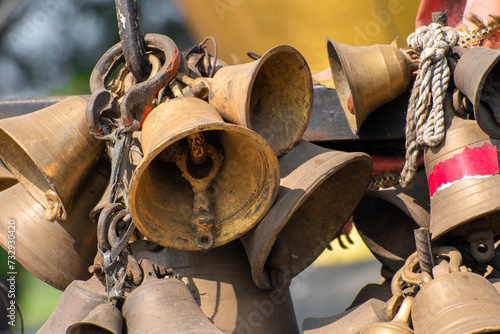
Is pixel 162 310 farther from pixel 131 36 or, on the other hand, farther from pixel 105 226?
pixel 131 36

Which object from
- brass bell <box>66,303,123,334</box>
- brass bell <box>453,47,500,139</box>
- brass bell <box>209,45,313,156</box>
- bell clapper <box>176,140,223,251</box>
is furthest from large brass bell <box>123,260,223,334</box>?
brass bell <box>453,47,500,139</box>

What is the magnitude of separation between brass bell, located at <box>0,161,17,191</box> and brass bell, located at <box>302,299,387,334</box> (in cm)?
106

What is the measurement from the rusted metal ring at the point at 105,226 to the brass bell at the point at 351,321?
56 cm

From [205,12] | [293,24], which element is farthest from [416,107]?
[205,12]

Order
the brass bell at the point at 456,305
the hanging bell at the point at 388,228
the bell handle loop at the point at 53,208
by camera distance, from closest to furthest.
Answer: the brass bell at the point at 456,305 < the bell handle loop at the point at 53,208 < the hanging bell at the point at 388,228

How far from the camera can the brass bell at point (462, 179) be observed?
149 centimetres

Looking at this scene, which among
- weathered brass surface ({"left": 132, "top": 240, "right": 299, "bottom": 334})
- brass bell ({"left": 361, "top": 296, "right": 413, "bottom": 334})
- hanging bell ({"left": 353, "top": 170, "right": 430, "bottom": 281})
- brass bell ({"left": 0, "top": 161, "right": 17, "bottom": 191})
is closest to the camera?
brass bell ({"left": 361, "top": 296, "right": 413, "bottom": 334})

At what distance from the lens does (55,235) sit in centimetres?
179

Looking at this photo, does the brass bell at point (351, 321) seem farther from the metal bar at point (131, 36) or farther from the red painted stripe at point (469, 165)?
the metal bar at point (131, 36)

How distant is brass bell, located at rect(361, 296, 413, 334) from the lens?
4.45ft

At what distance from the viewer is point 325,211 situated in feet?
6.02

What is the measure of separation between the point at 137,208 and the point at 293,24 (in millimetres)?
2029

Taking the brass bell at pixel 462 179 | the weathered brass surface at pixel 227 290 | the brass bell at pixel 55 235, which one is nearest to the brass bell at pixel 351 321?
the weathered brass surface at pixel 227 290

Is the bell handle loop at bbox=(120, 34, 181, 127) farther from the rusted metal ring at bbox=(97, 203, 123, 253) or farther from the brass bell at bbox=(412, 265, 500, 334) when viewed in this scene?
the brass bell at bbox=(412, 265, 500, 334)
